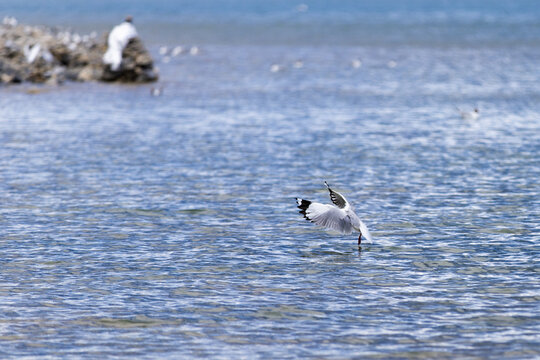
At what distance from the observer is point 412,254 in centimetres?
1471

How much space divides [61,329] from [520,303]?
16.3ft

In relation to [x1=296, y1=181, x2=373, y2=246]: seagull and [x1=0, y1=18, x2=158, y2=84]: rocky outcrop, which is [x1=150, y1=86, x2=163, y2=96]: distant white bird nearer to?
[x1=0, y1=18, x2=158, y2=84]: rocky outcrop

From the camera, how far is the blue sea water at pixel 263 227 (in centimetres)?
1115

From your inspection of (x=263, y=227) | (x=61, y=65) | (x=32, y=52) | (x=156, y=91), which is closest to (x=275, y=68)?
(x=61, y=65)

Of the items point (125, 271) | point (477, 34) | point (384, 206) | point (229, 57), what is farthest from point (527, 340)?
point (477, 34)

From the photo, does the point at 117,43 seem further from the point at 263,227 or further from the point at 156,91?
the point at 263,227

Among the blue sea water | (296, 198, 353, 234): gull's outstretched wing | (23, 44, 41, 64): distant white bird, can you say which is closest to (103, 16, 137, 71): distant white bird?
(23, 44, 41, 64): distant white bird

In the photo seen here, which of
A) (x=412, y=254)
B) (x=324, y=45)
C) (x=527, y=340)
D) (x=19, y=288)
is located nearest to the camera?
(x=527, y=340)

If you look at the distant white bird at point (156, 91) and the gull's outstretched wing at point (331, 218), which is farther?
the distant white bird at point (156, 91)

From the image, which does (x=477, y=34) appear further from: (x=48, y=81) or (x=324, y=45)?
(x=48, y=81)

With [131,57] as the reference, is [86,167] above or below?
below

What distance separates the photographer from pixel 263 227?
54.1 feet

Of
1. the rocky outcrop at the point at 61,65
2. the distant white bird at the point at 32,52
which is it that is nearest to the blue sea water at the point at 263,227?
the rocky outcrop at the point at 61,65

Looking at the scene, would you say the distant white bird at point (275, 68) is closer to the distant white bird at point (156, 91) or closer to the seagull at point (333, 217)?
the distant white bird at point (156, 91)
